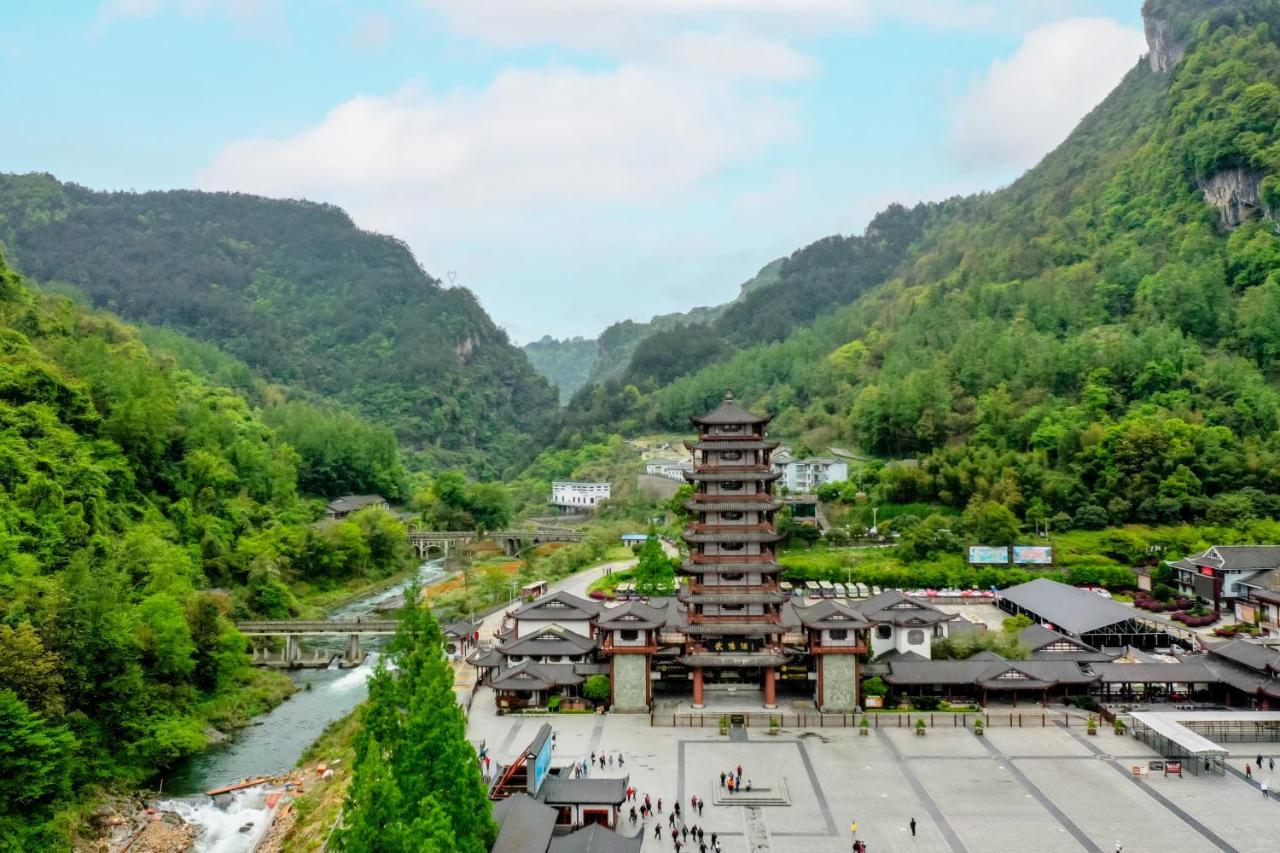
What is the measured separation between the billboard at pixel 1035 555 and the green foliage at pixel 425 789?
47246mm

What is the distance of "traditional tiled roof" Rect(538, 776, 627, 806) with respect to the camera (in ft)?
94.2

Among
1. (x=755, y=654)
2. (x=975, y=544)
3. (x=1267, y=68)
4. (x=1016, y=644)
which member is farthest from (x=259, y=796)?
(x=1267, y=68)

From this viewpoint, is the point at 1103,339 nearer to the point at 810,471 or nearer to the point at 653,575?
the point at 810,471

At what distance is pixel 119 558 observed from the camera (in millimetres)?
48781

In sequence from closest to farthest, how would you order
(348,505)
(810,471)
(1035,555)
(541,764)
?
1. (541,764)
2. (1035,555)
3. (810,471)
4. (348,505)

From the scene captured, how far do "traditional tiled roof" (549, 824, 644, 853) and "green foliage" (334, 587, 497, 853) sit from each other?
2003 millimetres

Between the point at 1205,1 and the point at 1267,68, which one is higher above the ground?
the point at 1205,1

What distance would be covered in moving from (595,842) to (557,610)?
2204cm

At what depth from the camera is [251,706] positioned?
1797 inches

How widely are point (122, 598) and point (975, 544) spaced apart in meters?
50.2

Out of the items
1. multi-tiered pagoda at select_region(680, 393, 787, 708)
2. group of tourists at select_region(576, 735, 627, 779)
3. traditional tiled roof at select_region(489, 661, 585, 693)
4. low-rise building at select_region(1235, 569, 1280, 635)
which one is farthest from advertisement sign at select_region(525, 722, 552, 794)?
low-rise building at select_region(1235, 569, 1280, 635)

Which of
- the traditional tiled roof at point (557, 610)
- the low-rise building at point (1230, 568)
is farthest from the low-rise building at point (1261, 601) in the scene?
the traditional tiled roof at point (557, 610)

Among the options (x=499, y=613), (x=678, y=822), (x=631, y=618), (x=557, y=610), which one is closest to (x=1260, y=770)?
(x=678, y=822)

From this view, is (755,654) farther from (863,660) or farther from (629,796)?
(629,796)
